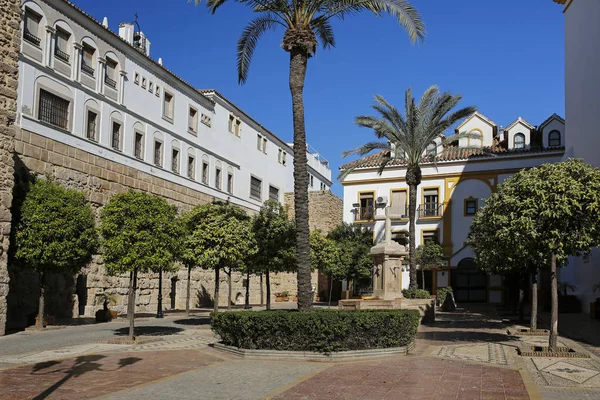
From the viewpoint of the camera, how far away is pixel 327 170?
60.9 metres

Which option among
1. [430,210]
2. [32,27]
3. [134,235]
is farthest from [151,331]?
[430,210]

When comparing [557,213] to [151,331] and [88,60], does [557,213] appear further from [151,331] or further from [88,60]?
[88,60]

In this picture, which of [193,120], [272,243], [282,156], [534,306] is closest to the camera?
[534,306]

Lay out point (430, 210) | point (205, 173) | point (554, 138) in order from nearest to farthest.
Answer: point (205, 173), point (554, 138), point (430, 210)

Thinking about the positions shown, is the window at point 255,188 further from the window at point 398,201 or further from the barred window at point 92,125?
the barred window at point 92,125

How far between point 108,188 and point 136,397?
63.3 feet

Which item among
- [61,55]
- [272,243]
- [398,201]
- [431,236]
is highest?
[61,55]

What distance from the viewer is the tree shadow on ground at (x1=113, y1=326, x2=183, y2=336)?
1782cm

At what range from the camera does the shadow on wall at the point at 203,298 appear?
116ft

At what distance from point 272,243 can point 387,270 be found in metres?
4.31

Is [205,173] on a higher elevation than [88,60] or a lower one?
lower

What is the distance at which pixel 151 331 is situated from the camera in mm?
18875

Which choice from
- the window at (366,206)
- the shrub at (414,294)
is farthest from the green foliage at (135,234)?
the window at (366,206)

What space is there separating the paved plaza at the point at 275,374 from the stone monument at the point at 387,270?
701 centimetres
